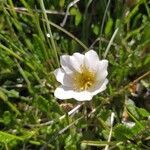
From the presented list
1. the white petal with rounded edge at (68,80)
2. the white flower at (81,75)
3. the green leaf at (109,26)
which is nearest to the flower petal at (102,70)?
the white flower at (81,75)

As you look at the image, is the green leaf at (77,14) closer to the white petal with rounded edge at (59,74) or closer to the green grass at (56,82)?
the green grass at (56,82)

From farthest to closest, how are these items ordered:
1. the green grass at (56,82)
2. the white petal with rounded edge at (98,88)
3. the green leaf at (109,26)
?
1. the green leaf at (109,26)
2. the green grass at (56,82)
3. the white petal with rounded edge at (98,88)

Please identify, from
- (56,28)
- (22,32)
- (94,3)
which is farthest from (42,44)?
(94,3)

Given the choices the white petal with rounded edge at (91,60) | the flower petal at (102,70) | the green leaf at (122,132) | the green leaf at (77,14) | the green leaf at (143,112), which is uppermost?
the green leaf at (77,14)

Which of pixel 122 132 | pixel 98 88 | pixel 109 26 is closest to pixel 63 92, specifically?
pixel 98 88

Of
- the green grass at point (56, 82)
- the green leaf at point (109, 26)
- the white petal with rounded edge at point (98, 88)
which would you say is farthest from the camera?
the green leaf at point (109, 26)

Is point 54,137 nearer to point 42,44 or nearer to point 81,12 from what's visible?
point 42,44
